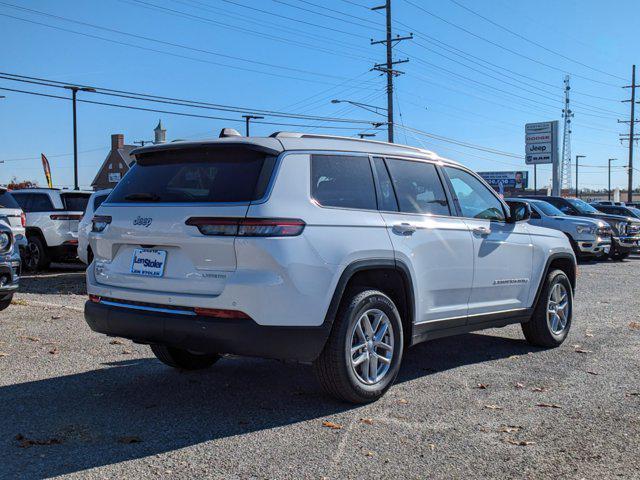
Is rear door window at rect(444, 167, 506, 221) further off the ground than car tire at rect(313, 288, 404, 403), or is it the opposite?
rear door window at rect(444, 167, 506, 221)

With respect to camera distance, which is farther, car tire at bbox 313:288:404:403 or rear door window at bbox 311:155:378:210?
rear door window at bbox 311:155:378:210

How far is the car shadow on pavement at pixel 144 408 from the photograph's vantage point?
4121 millimetres

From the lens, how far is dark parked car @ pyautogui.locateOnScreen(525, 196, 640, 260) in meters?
21.3

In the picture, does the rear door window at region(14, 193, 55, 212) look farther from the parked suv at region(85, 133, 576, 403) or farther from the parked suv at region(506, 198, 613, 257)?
the parked suv at region(506, 198, 613, 257)

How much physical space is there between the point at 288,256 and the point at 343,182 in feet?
3.15

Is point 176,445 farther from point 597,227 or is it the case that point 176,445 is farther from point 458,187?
point 597,227

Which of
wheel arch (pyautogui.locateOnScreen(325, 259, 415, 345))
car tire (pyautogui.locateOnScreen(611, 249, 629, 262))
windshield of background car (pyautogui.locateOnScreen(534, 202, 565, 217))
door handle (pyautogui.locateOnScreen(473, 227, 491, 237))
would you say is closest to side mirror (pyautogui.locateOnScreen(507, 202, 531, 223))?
door handle (pyautogui.locateOnScreen(473, 227, 491, 237))

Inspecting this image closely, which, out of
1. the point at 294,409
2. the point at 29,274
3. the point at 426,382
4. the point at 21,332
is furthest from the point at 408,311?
the point at 29,274

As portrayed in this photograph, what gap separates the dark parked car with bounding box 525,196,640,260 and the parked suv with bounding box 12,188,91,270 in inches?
533

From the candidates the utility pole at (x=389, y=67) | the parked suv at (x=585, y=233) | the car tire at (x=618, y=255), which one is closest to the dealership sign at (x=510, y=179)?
the utility pole at (x=389, y=67)

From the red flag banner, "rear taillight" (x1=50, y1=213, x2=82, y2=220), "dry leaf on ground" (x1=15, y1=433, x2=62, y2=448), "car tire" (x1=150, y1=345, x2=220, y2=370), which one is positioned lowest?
"dry leaf on ground" (x1=15, y1=433, x2=62, y2=448)

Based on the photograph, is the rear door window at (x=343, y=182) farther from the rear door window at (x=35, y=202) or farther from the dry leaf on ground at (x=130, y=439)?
the rear door window at (x=35, y=202)

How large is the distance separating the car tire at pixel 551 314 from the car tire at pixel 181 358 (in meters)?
3.24

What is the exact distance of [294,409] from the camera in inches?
199
